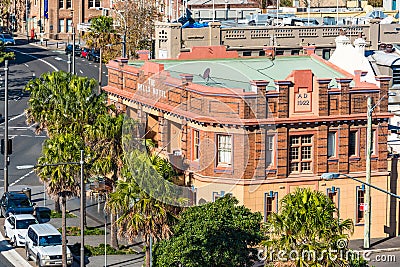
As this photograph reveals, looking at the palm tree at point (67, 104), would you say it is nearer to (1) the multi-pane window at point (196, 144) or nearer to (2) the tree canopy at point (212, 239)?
(1) the multi-pane window at point (196, 144)

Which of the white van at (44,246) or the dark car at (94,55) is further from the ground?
the dark car at (94,55)

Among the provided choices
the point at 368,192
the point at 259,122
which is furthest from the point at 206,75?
the point at 368,192

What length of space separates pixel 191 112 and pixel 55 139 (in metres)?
7.70

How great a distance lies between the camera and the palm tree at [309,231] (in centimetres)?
4181

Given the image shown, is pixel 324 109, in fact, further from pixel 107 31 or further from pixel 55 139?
pixel 107 31

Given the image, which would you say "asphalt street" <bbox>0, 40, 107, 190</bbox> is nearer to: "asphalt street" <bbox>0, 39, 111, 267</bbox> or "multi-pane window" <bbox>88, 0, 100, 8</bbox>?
"asphalt street" <bbox>0, 39, 111, 267</bbox>

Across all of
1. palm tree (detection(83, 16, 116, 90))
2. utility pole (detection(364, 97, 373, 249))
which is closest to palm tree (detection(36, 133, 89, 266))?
utility pole (detection(364, 97, 373, 249))

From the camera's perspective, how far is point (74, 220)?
229 ft

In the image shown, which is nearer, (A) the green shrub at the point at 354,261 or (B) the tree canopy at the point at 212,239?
(A) the green shrub at the point at 354,261

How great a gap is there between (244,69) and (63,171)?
16.6 metres

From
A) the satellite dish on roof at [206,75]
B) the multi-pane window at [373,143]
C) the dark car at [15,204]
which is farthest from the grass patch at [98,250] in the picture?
the multi-pane window at [373,143]

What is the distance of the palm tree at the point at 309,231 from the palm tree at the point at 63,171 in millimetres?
17564

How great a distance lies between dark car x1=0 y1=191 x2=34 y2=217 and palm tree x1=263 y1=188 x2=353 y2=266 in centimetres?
2947

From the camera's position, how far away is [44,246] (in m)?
60.5
